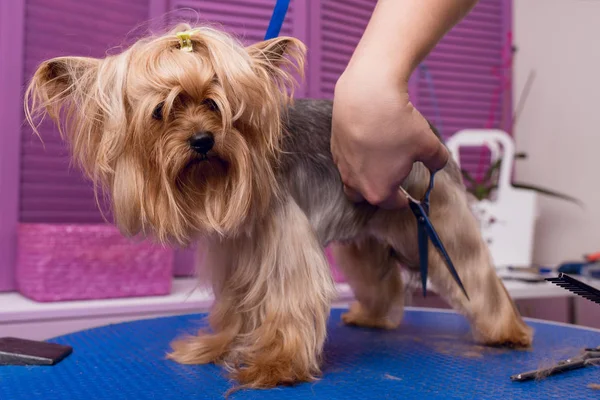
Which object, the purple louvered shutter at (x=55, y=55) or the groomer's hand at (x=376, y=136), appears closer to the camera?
the groomer's hand at (x=376, y=136)

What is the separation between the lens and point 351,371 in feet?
3.44

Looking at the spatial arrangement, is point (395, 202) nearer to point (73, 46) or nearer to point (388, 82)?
point (388, 82)

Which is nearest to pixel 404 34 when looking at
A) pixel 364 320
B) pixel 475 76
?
pixel 364 320

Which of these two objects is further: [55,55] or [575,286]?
[55,55]

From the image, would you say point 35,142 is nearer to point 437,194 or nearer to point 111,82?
point 111,82

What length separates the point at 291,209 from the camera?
1065 mm

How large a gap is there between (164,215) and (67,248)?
87 cm

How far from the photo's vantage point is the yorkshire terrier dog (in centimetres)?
95

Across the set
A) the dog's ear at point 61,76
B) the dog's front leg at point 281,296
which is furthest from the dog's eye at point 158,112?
the dog's front leg at point 281,296

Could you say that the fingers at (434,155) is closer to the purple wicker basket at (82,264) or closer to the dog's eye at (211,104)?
the dog's eye at (211,104)

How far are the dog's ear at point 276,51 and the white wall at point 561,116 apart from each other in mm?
1744

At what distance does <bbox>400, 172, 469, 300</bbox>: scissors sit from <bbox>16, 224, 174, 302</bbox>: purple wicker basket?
33.2 inches

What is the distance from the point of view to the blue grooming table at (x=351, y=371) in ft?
2.99

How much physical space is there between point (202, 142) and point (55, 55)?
3.96 feet
